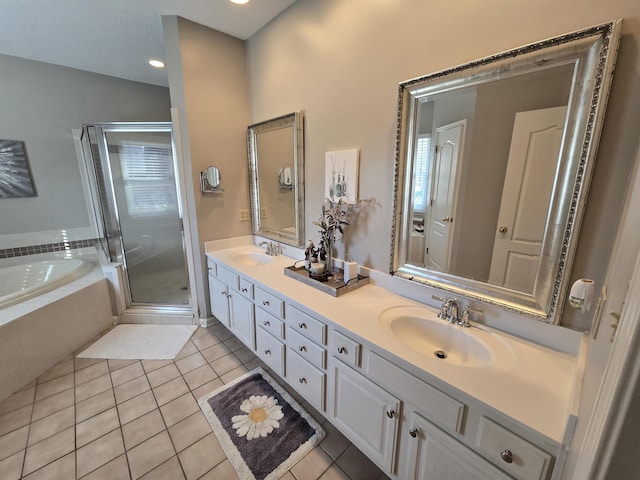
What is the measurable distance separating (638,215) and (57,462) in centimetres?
255

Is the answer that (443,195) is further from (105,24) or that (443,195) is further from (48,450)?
(105,24)

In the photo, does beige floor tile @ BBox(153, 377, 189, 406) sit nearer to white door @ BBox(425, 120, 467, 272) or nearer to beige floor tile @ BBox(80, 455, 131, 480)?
beige floor tile @ BBox(80, 455, 131, 480)

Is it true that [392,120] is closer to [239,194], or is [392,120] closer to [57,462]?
[239,194]

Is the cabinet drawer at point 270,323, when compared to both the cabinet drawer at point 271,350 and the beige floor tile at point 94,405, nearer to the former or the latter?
the cabinet drawer at point 271,350

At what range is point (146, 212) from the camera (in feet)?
11.1

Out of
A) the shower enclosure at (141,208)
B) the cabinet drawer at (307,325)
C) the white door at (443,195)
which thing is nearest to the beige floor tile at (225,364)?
the shower enclosure at (141,208)

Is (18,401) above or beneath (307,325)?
beneath

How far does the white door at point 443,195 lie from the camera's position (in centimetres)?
124

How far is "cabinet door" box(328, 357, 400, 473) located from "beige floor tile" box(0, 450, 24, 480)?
163 cm

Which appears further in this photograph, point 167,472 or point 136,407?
point 136,407

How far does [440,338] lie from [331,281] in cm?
67

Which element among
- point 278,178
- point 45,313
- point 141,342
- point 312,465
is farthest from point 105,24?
point 312,465

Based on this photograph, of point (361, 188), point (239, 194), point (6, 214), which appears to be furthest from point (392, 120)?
point (6, 214)

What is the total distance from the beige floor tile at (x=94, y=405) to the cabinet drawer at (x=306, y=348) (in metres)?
1.31
